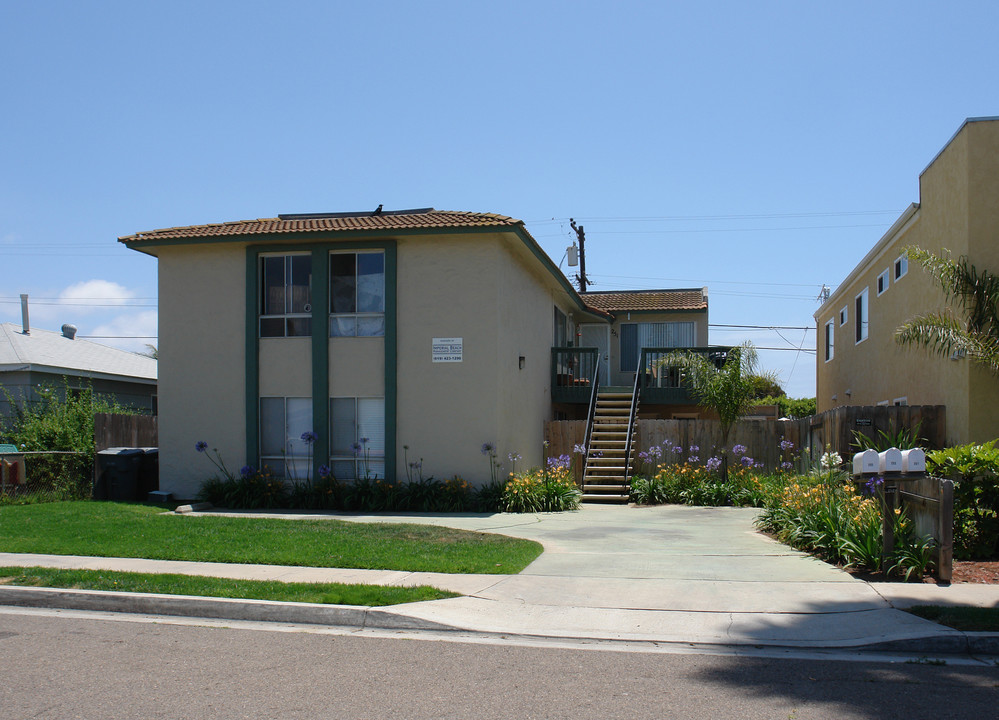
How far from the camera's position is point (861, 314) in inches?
895

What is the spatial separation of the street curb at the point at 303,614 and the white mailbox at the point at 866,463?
2.65 m

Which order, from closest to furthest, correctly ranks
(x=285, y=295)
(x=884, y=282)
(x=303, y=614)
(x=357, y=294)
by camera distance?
(x=303, y=614) → (x=357, y=294) → (x=285, y=295) → (x=884, y=282)

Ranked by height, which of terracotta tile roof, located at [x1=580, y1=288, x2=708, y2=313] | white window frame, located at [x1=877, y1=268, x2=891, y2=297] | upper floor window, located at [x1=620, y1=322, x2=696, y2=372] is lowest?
upper floor window, located at [x1=620, y1=322, x2=696, y2=372]

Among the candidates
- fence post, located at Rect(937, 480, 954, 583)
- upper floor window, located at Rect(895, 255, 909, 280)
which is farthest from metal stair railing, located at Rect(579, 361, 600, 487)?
fence post, located at Rect(937, 480, 954, 583)

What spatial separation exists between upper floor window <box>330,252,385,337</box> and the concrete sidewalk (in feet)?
24.0

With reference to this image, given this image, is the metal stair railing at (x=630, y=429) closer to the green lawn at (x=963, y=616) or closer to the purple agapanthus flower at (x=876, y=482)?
the purple agapanthus flower at (x=876, y=482)

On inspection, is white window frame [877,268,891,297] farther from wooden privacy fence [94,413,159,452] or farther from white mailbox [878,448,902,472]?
wooden privacy fence [94,413,159,452]

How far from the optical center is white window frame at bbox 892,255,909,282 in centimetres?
1770

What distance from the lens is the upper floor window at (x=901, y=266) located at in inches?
697

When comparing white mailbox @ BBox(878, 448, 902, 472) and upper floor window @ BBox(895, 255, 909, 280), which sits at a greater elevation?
upper floor window @ BBox(895, 255, 909, 280)

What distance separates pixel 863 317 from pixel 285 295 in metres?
14.6

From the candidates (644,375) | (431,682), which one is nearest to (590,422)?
(644,375)

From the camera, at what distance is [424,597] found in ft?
26.5

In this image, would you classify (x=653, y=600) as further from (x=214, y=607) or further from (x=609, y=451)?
(x=609, y=451)
